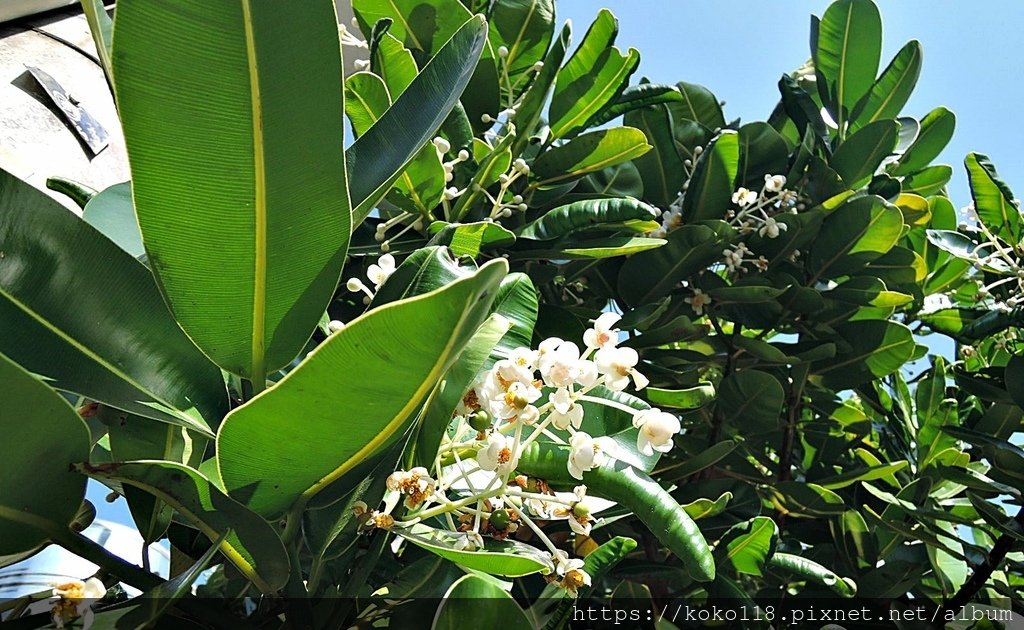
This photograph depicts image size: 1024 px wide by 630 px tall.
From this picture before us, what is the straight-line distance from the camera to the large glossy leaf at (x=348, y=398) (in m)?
0.64

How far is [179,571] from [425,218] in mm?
740

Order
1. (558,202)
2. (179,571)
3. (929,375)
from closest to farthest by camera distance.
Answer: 1. (179,571)
2. (558,202)
3. (929,375)

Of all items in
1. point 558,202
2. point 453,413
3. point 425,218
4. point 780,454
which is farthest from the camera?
point 780,454

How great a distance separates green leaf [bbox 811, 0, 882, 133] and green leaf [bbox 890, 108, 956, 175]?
0.22m

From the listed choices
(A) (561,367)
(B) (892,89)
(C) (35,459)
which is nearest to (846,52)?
(B) (892,89)

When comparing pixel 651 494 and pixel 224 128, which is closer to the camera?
pixel 224 128

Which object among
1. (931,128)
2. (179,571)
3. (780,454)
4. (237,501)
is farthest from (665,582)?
(931,128)

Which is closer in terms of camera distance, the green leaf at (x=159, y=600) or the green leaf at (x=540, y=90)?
the green leaf at (x=159, y=600)

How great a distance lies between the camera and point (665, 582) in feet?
5.46

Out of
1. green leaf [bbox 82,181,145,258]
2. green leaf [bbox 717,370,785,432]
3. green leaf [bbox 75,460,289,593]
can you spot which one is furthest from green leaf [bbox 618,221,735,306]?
green leaf [bbox 75,460,289,593]

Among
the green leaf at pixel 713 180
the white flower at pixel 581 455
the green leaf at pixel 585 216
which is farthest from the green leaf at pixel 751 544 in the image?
the white flower at pixel 581 455

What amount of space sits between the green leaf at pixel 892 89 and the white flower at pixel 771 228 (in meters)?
0.47

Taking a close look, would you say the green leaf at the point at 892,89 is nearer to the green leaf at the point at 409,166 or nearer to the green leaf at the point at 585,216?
the green leaf at the point at 585,216

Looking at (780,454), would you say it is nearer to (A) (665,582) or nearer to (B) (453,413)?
(A) (665,582)
